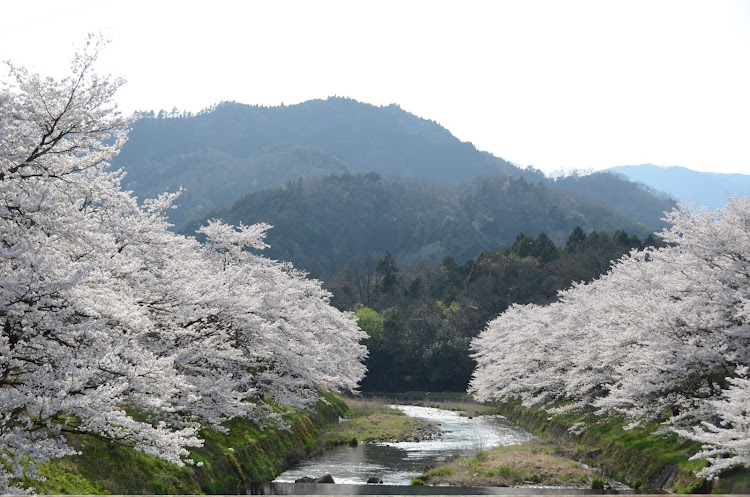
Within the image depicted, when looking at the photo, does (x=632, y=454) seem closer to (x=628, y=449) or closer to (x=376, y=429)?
(x=628, y=449)

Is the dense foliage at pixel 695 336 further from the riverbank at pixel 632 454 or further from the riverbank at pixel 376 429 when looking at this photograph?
the riverbank at pixel 376 429

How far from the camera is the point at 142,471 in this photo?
19109 mm

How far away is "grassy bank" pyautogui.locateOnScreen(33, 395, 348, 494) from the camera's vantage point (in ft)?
54.1

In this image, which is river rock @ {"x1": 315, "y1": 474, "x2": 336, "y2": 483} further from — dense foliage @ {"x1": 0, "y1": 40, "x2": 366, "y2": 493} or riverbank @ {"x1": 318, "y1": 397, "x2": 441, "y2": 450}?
riverbank @ {"x1": 318, "y1": 397, "x2": 441, "y2": 450}

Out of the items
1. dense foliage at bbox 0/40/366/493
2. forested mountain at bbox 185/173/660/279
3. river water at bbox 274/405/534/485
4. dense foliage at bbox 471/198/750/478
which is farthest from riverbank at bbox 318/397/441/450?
forested mountain at bbox 185/173/660/279

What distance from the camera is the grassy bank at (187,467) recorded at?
1650 cm

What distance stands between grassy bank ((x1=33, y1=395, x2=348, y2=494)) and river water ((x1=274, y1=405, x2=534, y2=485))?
1.35m

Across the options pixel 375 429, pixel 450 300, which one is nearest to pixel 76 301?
pixel 375 429

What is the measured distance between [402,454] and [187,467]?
56.2 ft

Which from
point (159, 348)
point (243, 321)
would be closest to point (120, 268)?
point (159, 348)

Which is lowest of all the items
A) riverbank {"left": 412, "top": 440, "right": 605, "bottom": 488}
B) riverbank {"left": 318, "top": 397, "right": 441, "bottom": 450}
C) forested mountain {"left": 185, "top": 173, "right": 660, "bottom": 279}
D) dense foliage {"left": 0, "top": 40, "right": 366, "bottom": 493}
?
riverbank {"left": 318, "top": 397, "right": 441, "bottom": 450}

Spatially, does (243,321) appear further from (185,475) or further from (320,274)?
(320,274)

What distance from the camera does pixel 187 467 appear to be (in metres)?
20.9

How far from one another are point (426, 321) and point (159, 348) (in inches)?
2946
